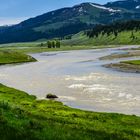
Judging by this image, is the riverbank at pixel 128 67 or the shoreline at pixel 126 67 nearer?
the shoreline at pixel 126 67

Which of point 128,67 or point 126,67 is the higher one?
point 128,67

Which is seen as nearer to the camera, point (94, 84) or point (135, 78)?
point (94, 84)

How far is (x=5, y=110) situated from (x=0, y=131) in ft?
25.7

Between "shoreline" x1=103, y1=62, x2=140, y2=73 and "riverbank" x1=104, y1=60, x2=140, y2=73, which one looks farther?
"riverbank" x1=104, y1=60, x2=140, y2=73

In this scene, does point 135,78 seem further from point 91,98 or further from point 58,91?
point 91,98

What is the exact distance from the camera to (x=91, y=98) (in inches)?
3012

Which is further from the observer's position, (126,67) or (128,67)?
(126,67)

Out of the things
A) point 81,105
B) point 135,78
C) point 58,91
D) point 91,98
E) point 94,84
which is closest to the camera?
point 81,105

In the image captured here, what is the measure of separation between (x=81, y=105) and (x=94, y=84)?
3004cm

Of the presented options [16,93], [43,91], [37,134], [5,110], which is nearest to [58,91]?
[43,91]

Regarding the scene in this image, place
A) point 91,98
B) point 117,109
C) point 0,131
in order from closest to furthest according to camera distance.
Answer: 1. point 0,131
2. point 117,109
3. point 91,98

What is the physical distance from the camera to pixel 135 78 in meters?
107

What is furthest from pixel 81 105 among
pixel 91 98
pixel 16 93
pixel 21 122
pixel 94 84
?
pixel 21 122

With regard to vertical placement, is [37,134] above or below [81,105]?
above
